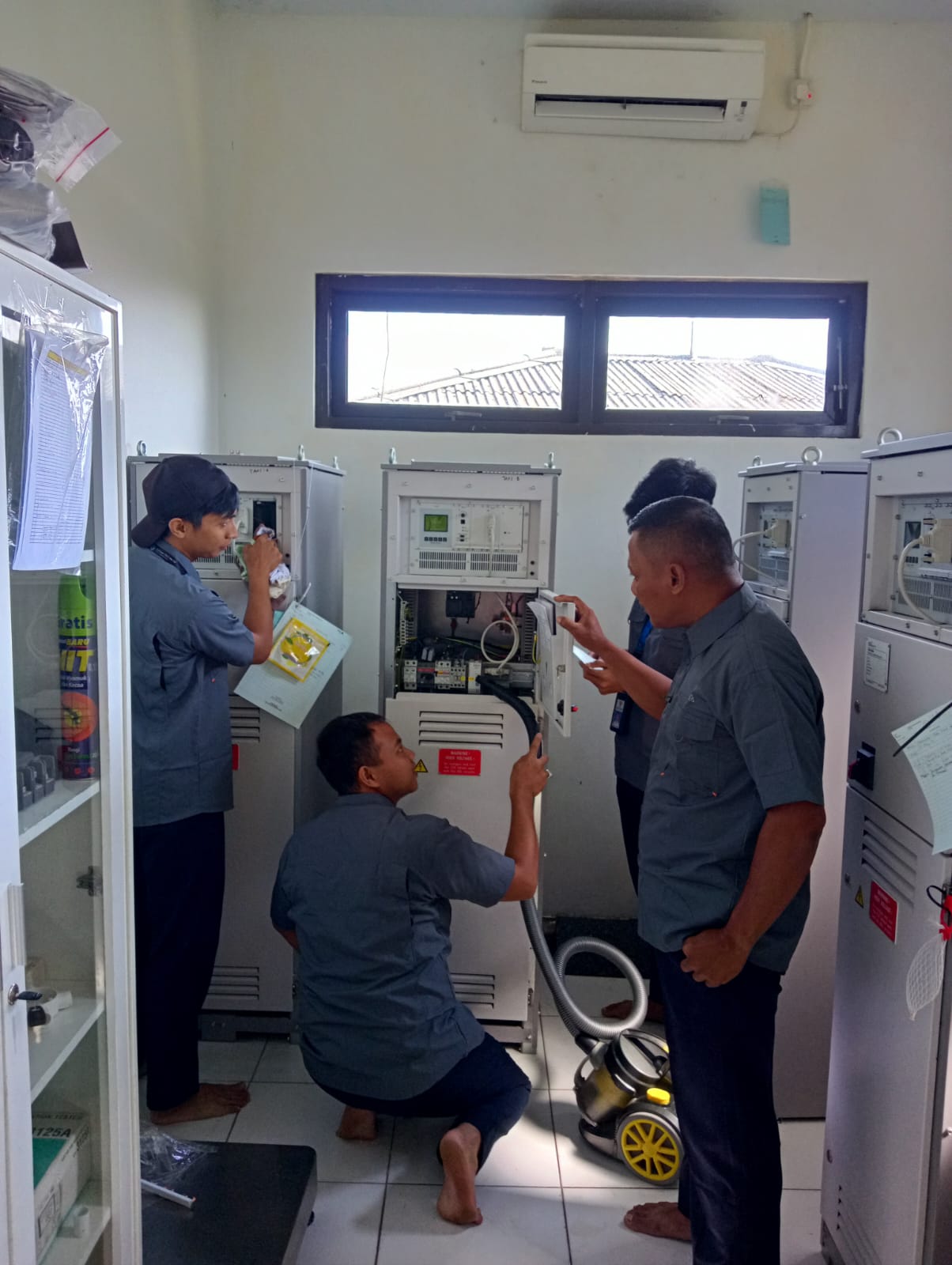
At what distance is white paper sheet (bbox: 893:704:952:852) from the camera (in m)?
1.23

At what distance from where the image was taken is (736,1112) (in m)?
1.53

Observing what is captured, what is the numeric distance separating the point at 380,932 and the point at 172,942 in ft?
1.83

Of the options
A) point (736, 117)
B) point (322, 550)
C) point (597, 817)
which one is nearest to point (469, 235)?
point (736, 117)

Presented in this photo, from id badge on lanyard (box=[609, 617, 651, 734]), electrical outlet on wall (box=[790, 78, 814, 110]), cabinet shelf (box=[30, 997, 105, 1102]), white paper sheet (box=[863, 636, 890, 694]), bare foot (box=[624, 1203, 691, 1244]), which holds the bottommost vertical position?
bare foot (box=[624, 1203, 691, 1244])

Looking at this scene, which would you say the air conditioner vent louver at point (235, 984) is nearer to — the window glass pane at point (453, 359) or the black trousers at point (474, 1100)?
the black trousers at point (474, 1100)

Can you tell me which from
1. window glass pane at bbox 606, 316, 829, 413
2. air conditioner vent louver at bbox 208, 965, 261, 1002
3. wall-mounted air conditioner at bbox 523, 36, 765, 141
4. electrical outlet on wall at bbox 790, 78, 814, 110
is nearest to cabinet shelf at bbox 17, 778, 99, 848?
air conditioner vent louver at bbox 208, 965, 261, 1002

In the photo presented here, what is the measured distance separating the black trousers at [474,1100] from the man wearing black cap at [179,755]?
42cm

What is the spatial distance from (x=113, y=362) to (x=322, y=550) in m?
1.43

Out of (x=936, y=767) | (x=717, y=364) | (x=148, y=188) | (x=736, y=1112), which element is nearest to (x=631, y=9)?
(x=717, y=364)

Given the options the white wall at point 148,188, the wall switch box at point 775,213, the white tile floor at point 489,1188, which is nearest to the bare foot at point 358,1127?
the white tile floor at point 489,1188

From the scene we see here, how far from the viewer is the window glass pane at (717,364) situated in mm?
3260

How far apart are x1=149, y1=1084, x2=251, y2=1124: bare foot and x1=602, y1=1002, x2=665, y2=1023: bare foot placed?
1.06 metres

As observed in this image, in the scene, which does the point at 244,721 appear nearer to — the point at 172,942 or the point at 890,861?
the point at 172,942

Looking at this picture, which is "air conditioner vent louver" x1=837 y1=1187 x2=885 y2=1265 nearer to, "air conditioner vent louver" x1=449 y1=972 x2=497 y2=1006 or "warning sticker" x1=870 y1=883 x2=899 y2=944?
"warning sticker" x1=870 y1=883 x2=899 y2=944
